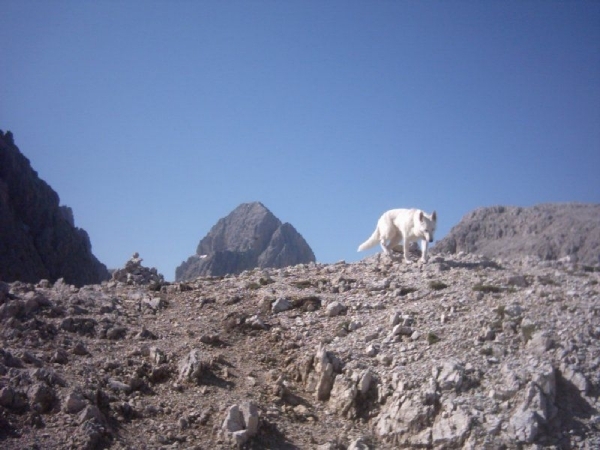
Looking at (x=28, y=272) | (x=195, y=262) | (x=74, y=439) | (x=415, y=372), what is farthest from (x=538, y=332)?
(x=195, y=262)

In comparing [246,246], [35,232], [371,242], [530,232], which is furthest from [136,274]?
[246,246]

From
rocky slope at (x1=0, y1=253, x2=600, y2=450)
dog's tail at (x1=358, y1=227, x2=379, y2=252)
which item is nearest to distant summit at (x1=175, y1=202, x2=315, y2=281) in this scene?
dog's tail at (x1=358, y1=227, x2=379, y2=252)

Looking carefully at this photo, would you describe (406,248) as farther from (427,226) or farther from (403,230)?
(427,226)

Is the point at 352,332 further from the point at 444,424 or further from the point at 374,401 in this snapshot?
the point at 444,424

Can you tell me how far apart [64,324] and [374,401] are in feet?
24.8

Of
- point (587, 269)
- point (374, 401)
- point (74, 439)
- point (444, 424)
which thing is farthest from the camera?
point (587, 269)

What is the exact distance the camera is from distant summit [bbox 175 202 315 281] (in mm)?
61188

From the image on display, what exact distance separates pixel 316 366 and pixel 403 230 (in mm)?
8726

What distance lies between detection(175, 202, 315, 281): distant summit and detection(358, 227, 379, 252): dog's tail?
33.6m

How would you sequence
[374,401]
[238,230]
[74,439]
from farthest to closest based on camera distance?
[238,230], [374,401], [74,439]

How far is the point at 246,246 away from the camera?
222ft

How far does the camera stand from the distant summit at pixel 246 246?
6119 cm

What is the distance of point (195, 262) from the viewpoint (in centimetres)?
6481

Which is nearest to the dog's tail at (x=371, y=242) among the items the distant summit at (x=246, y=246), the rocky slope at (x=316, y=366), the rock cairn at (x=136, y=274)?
the rocky slope at (x=316, y=366)
